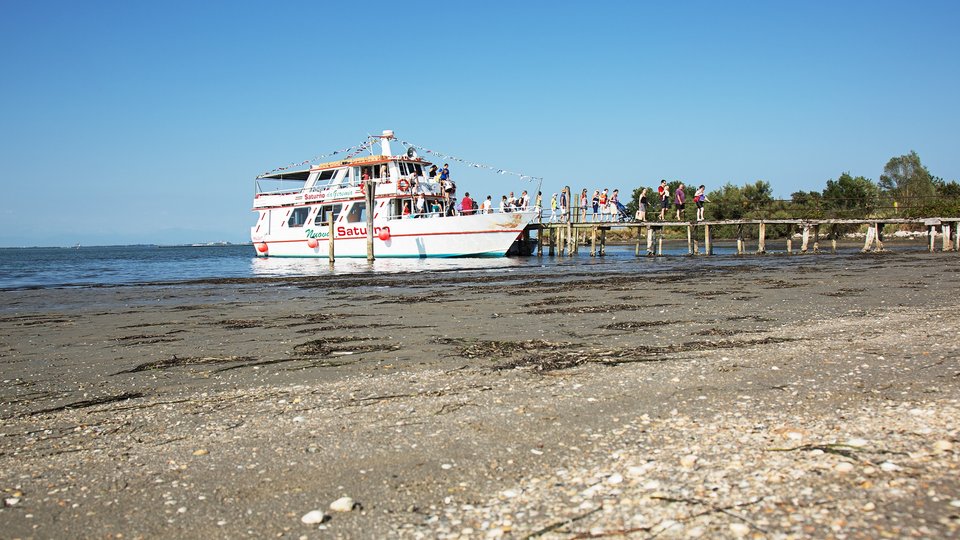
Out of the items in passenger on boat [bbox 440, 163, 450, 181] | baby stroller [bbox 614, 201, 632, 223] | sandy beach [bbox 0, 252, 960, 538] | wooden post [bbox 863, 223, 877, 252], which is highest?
passenger on boat [bbox 440, 163, 450, 181]

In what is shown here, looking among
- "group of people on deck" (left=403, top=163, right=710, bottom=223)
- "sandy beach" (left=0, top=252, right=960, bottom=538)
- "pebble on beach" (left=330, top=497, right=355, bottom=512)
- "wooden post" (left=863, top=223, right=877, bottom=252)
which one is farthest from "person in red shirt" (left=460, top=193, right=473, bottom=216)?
"pebble on beach" (left=330, top=497, right=355, bottom=512)

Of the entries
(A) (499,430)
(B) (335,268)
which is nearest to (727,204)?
(B) (335,268)

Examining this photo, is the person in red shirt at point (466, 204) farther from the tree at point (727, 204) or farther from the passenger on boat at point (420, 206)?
the tree at point (727, 204)

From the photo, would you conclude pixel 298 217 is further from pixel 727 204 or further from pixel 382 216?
pixel 727 204

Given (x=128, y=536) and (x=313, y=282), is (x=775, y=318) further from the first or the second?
(x=313, y=282)

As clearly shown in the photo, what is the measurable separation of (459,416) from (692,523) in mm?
2121

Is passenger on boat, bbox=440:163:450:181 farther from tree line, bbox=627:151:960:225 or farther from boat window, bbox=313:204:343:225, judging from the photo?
tree line, bbox=627:151:960:225

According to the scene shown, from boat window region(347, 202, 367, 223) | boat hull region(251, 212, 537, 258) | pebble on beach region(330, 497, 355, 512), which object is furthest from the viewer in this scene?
boat window region(347, 202, 367, 223)

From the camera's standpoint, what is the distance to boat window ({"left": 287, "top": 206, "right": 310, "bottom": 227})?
41312mm

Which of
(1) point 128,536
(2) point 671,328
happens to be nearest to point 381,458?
(1) point 128,536

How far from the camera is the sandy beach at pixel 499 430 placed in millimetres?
3197

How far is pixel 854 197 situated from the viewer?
188ft

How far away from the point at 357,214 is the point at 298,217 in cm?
535

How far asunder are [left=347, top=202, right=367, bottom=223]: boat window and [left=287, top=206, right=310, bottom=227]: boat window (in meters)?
3.84
